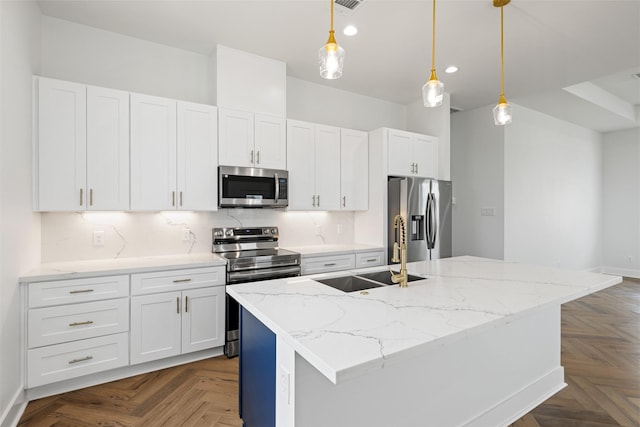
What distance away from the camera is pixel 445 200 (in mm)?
4203

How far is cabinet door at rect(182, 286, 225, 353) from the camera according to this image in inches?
109

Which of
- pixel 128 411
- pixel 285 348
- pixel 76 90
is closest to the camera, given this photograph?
pixel 285 348

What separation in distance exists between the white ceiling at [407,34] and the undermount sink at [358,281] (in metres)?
2.07

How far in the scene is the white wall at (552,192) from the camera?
16.9 ft

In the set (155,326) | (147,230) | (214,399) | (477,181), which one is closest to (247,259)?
(155,326)

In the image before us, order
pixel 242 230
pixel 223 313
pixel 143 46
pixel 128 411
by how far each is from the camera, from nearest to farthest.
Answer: pixel 128 411
pixel 223 313
pixel 143 46
pixel 242 230

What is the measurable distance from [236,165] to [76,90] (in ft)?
4.44

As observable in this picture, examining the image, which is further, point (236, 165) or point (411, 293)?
point (236, 165)

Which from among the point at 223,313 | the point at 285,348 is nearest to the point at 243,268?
the point at 223,313

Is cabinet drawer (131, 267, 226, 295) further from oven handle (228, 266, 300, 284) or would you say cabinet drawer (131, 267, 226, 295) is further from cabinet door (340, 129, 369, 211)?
cabinet door (340, 129, 369, 211)

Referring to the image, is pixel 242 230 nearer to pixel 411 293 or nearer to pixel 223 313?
pixel 223 313

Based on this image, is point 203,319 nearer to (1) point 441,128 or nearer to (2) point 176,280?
(2) point 176,280

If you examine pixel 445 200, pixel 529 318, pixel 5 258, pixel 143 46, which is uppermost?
pixel 143 46

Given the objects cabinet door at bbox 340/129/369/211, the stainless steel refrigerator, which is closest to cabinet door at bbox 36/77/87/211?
cabinet door at bbox 340/129/369/211
